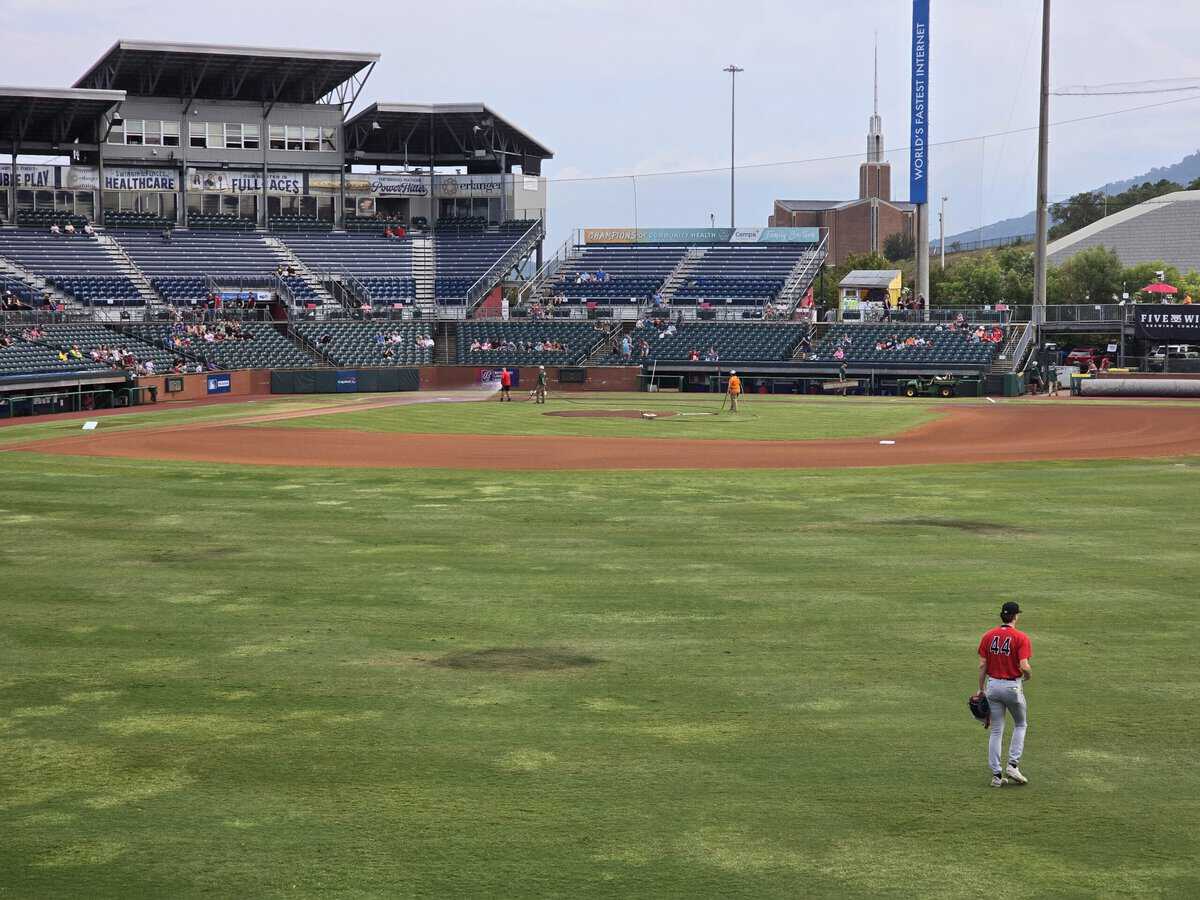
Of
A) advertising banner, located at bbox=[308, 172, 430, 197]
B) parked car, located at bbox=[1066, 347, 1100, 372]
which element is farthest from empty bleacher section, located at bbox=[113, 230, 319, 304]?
parked car, located at bbox=[1066, 347, 1100, 372]

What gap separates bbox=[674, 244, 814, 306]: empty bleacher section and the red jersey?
69.8 meters

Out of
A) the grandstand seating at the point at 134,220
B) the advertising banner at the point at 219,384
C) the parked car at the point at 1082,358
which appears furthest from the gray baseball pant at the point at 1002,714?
the grandstand seating at the point at 134,220

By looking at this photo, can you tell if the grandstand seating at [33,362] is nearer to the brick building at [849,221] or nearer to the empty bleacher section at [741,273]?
the empty bleacher section at [741,273]

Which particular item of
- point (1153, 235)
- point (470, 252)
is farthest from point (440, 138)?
point (1153, 235)

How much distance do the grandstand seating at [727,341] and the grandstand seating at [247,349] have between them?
1769 cm

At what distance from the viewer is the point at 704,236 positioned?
91000 millimetres

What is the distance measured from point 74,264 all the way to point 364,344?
54.4ft

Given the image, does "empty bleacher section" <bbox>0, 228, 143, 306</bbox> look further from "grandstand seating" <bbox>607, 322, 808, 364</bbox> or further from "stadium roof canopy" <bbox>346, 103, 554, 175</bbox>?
A: "grandstand seating" <bbox>607, 322, 808, 364</bbox>

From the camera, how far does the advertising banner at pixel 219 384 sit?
62547mm

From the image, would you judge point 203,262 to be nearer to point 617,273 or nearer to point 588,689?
point 617,273

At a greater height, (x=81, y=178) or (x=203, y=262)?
(x=81, y=178)

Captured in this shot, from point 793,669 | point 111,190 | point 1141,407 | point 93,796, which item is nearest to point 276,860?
point 93,796

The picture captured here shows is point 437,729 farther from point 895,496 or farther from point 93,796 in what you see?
point 895,496

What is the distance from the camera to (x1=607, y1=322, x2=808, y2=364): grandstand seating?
7131 centimetres
